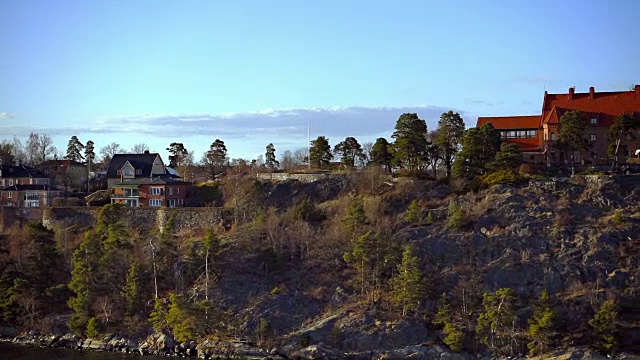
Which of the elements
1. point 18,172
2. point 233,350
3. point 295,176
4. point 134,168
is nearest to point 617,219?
point 233,350

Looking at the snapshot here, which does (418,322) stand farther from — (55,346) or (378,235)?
(55,346)

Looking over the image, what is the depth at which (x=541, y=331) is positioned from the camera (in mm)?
36125

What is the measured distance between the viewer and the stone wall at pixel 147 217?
53500 millimetres

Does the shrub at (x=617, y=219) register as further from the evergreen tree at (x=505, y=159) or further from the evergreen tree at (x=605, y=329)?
the evergreen tree at (x=605, y=329)

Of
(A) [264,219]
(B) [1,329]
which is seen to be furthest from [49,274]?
(A) [264,219]

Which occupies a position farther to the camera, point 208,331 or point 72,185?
point 72,185

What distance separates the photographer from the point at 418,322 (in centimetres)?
3966

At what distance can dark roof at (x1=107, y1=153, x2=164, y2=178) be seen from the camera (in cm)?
6612

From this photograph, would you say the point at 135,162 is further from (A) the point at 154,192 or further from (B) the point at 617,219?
(B) the point at 617,219

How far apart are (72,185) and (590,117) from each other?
5360 centimetres

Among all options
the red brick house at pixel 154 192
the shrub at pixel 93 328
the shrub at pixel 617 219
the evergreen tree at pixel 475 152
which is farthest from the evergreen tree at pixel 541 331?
the red brick house at pixel 154 192

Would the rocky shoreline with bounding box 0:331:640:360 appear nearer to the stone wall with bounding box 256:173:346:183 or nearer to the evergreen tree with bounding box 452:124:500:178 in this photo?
the evergreen tree with bounding box 452:124:500:178

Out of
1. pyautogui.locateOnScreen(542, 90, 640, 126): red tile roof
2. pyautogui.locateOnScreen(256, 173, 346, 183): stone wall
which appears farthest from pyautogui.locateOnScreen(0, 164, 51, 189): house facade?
pyautogui.locateOnScreen(542, 90, 640, 126): red tile roof

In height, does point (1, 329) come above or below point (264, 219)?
below
